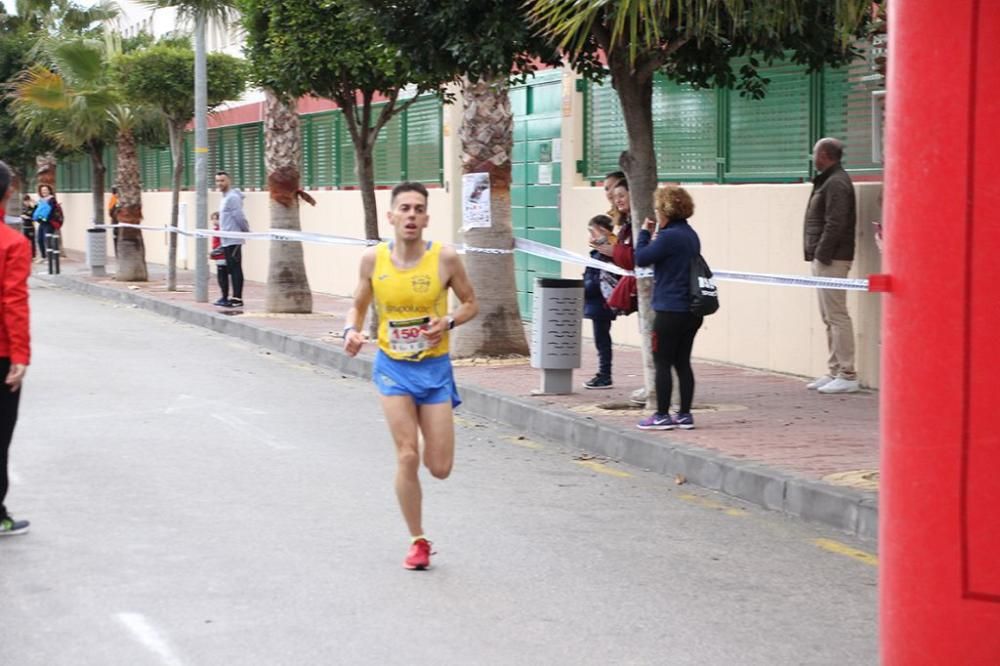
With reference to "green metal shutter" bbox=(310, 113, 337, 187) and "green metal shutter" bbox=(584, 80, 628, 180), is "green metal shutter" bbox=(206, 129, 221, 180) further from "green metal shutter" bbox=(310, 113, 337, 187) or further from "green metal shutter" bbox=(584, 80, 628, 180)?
"green metal shutter" bbox=(584, 80, 628, 180)

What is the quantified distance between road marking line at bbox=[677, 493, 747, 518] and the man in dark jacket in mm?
4147

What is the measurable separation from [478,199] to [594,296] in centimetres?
229

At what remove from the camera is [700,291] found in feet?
34.1

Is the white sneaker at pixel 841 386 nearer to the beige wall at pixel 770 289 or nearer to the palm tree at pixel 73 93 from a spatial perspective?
the beige wall at pixel 770 289

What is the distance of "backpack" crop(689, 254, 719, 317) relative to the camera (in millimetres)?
10391

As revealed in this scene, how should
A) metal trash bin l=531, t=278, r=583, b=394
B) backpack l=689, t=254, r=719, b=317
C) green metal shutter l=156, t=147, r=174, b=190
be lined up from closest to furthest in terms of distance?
1. backpack l=689, t=254, r=719, b=317
2. metal trash bin l=531, t=278, r=583, b=394
3. green metal shutter l=156, t=147, r=174, b=190

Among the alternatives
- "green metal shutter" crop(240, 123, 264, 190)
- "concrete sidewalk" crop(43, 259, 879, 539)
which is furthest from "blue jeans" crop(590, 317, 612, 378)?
"green metal shutter" crop(240, 123, 264, 190)

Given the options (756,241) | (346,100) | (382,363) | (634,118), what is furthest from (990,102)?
(346,100)

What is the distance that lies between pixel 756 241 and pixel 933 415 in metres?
11.4

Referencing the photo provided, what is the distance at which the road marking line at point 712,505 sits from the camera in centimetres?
859

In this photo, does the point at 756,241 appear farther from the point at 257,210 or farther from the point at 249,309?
the point at 257,210

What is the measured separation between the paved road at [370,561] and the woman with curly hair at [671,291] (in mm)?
849

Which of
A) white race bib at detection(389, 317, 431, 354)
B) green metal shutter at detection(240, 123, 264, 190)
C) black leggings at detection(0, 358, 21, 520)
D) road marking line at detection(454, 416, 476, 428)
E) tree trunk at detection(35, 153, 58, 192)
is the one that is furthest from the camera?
tree trunk at detection(35, 153, 58, 192)

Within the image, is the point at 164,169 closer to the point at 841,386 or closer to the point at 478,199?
the point at 478,199
